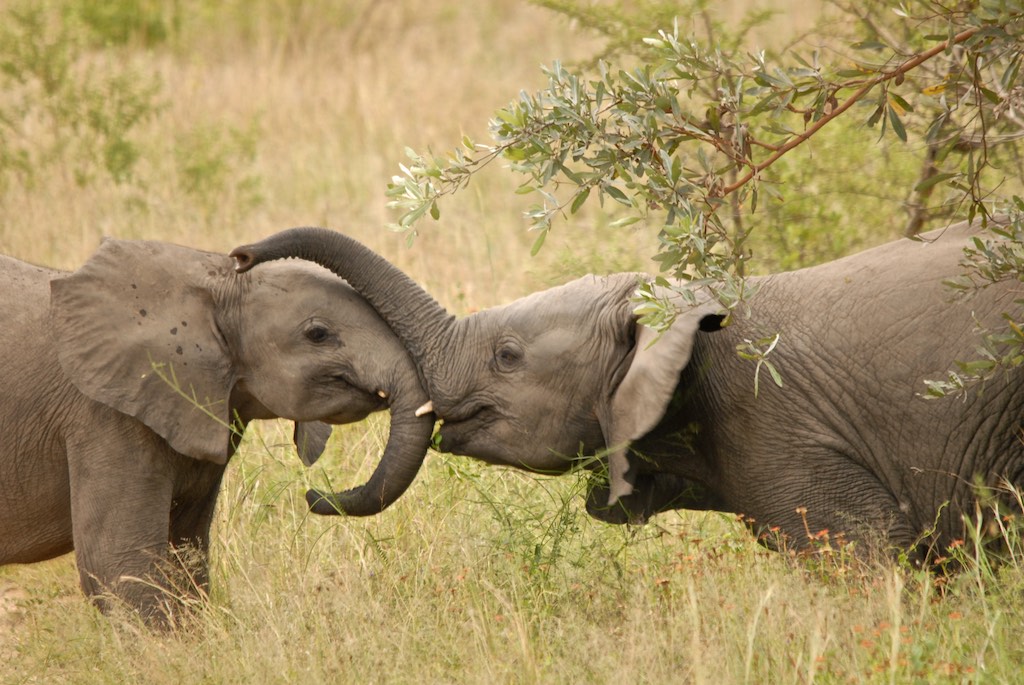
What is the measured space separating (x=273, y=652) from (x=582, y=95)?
231 centimetres

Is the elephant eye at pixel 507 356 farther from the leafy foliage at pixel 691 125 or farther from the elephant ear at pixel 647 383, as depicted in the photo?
the leafy foliage at pixel 691 125

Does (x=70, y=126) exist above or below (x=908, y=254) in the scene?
above

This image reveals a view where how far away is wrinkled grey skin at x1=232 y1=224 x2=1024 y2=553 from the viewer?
5.52 metres

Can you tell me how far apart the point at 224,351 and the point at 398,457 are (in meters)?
0.86

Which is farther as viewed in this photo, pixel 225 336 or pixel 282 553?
pixel 282 553

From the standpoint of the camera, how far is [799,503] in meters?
5.60

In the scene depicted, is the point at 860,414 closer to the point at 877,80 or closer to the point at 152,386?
the point at 877,80

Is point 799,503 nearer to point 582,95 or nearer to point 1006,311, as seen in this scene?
point 1006,311

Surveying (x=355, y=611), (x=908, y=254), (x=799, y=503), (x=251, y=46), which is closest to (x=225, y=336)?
(x=355, y=611)

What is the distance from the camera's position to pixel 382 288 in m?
5.89

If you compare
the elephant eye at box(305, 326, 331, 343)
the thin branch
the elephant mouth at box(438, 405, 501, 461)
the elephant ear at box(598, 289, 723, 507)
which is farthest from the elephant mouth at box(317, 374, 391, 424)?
the thin branch

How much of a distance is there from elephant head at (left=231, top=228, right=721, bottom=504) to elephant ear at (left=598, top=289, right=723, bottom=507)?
10 cm

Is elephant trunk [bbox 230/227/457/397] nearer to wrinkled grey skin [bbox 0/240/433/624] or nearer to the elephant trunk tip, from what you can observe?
wrinkled grey skin [bbox 0/240/433/624]

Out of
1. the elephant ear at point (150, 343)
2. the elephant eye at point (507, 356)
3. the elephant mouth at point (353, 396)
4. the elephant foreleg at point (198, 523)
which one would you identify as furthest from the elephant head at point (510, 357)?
the elephant foreleg at point (198, 523)
